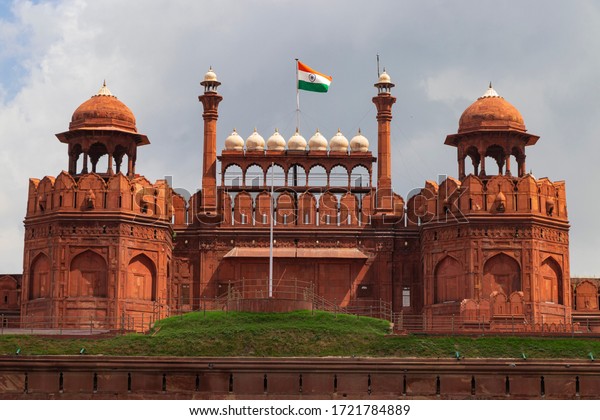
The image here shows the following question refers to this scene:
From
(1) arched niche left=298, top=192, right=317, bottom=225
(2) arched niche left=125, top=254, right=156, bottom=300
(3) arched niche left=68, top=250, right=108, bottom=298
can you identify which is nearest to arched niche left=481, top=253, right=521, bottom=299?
(1) arched niche left=298, top=192, right=317, bottom=225

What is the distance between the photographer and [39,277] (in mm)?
62250

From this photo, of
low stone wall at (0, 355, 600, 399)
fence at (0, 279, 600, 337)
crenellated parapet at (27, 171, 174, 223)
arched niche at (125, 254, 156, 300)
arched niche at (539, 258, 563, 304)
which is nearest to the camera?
low stone wall at (0, 355, 600, 399)

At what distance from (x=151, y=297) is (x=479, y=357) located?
57.4ft

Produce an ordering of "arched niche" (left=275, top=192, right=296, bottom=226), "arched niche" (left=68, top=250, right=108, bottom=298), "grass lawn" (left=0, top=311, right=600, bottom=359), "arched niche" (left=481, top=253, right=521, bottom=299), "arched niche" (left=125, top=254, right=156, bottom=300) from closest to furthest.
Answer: "grass lawn" (left=0, top=311, right=600, bottom=359) → "arched niche" (left=68, top=250, right=108, bottom=298) → "arched niche" (left=481, top=253, right=521, bottom=299) → "arched niche" (left=125, top=254, right=156, bottom=300) → "arched niche" (left=275, top=192, right=296, bottom=226)

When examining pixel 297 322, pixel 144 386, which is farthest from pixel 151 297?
pixel 144 386

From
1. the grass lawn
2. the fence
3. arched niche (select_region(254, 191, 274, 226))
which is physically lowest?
the grass lawn

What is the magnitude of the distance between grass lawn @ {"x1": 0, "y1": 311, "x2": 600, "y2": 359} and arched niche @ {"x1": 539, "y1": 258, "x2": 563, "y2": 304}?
8663mm

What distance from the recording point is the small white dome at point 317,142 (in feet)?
223

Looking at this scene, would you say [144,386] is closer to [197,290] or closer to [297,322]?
[297,322]

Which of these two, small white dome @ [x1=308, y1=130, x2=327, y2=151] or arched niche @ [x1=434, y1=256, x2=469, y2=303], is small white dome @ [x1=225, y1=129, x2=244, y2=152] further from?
arched niche @ [x1=434, y1=256, x2=469, y2=303]

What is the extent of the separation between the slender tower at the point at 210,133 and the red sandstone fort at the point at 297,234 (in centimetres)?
7

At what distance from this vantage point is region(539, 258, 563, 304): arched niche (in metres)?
61.8

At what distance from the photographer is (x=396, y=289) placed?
2574 inches

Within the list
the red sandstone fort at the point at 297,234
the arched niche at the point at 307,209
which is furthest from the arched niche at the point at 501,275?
the arched niche at the point at 307,209
